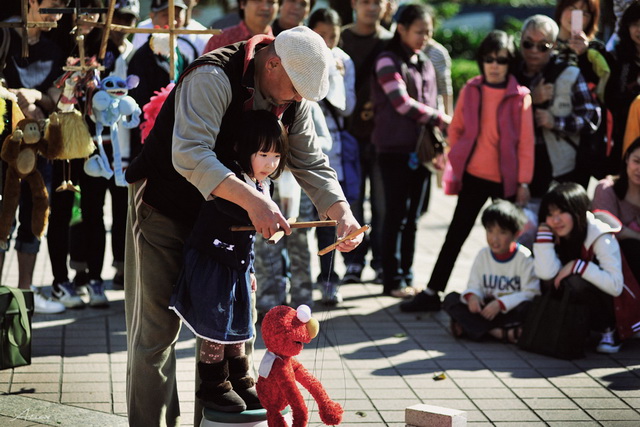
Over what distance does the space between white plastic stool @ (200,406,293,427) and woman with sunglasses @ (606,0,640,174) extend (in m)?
3.87

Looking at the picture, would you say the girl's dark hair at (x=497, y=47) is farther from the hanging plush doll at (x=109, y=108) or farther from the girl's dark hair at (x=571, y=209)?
the hanging plush doll at (x=109, y=108)

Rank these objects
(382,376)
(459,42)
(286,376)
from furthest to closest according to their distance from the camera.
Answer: (459,42), (382,376), (286,376)

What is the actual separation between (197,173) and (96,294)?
348cm

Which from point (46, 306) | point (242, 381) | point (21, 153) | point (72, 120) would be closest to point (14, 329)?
point (21, 153)

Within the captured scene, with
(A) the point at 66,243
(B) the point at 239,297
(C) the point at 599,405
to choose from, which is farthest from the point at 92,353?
(C) the point at 599,405

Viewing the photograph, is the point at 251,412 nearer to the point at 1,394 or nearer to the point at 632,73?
the point at 1,394

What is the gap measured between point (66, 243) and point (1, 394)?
→ 6.29 ft

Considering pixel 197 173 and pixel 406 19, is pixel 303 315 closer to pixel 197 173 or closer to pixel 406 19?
pixel 197 173

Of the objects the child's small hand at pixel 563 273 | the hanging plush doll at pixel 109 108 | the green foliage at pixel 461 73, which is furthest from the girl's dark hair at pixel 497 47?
the green foliage at pixel 461 73

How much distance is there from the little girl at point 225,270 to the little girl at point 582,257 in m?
2.68

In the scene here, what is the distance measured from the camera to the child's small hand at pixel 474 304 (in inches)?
241

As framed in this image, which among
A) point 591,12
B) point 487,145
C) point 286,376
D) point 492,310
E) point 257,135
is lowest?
point 492,310

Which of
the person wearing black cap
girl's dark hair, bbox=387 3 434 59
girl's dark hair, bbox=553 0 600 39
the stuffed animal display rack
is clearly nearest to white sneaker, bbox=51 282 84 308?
Result: the person wearing black cap

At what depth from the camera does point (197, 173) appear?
133 inches
